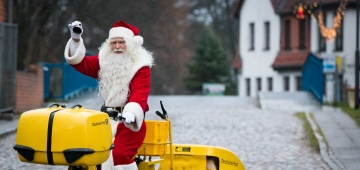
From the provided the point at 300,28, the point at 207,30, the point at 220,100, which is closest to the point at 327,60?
the point at 220,100

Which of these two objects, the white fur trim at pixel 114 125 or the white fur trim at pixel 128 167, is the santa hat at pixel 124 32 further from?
the white fur trim at pixel 128 167

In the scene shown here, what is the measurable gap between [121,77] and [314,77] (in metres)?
19.7

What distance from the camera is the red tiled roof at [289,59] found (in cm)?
4831

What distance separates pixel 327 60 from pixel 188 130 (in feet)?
31.1

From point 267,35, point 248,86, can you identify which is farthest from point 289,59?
point 248,86

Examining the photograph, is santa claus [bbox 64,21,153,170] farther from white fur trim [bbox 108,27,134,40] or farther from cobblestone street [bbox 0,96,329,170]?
cobblestone street [bbox 0,96,329,170]

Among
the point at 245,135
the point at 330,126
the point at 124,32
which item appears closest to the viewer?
the point at 124,32

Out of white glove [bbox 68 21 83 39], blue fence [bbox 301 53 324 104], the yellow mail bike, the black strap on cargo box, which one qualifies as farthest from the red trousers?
blue fence [bbox 301 53 324 104]

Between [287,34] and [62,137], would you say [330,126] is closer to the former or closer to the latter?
[62,137]

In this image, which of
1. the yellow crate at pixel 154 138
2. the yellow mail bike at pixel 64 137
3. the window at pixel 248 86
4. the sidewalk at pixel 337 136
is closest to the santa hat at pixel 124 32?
the yellow crate at pixel 154 138

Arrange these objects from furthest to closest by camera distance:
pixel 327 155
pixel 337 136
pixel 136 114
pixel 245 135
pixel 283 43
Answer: pixel 283 43 → pixel 245 135 → pixel 337 136 → pixel 327 155 → pixel 136 114

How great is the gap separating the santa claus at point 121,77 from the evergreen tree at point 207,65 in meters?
49.4

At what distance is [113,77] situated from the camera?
7.94 m

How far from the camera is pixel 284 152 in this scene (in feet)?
48.5
